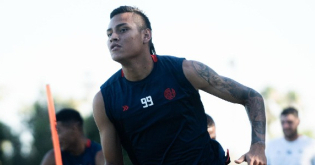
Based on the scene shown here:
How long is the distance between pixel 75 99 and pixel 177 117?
36226 mm

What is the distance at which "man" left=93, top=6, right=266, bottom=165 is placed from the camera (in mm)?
5293

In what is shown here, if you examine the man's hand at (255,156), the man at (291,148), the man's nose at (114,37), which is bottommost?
the man at (291,148)

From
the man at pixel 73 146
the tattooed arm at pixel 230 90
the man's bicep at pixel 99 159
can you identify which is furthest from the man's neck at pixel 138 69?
the man at pixel 73 146

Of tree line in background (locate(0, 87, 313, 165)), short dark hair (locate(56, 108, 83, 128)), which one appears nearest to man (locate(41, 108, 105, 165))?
short dark hair (locate(56, 108, 83, 128))

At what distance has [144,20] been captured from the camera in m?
5.98

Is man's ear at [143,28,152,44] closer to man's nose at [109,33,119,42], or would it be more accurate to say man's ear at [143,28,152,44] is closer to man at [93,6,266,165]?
man at [93,6,266,165]

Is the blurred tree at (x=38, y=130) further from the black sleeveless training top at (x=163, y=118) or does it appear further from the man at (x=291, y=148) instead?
the black sleeveless training top at (x=163, y=118)

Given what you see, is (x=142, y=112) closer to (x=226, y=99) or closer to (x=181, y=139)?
(x=181, y=139)

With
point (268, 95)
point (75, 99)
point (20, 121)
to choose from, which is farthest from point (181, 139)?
point (268, 95)

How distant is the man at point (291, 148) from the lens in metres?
10.8

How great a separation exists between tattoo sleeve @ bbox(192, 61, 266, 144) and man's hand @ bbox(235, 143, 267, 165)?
22cm

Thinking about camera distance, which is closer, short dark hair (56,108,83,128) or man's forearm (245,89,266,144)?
man's forearm (245,89,266,144)

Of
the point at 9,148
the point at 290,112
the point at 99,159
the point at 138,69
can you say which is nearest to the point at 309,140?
the point at 290,112

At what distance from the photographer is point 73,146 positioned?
855 centimetres
